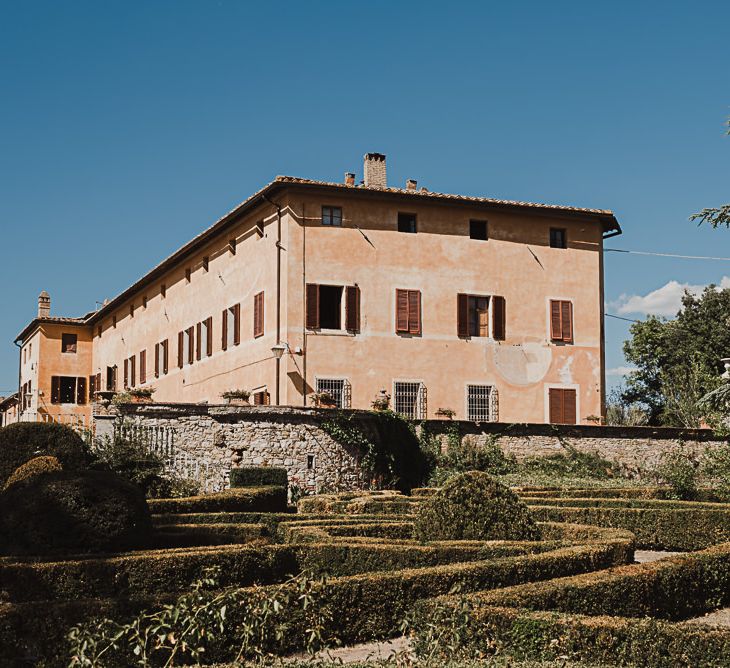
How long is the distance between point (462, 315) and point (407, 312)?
1.82 metres

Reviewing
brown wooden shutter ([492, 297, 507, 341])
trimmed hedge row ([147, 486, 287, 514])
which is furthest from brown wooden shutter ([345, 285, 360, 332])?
trimmed hedge row ([147, 486, 287, 514])

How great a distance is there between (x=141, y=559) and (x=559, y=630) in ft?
15.0

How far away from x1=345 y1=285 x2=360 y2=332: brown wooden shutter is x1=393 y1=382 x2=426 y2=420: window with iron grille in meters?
2.14

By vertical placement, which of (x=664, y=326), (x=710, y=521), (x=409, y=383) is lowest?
(x=710, y=521)

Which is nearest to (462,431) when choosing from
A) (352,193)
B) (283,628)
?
(352,193)

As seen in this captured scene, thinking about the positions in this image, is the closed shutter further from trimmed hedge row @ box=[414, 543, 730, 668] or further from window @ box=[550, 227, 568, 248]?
trimmed hedge row @ box=[414, 543, 730, 668]

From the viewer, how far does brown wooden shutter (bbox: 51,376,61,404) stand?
5101cm

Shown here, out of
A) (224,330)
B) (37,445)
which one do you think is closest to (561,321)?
(224,330)

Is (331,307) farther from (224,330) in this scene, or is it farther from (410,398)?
(224,330)

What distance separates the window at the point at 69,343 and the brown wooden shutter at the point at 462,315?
27647mm

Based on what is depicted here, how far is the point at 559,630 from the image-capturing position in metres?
7.88

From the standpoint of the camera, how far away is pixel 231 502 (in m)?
18.6

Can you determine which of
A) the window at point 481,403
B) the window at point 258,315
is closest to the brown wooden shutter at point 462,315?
the window at point 481,403

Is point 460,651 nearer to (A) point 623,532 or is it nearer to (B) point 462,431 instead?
(A) point 623,532
